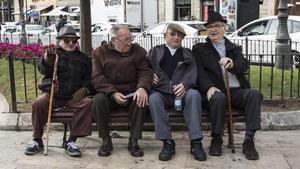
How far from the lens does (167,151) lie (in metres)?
5.41

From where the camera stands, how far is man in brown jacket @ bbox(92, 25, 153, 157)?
5496mm

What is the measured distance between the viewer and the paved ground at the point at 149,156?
5.26 metres

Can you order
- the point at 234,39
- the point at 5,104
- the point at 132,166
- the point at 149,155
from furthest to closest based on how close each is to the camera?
the point at 234,39 → the point at 5,104 → the point at 149,155 → the point at 132,166

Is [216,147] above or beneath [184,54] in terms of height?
beneath

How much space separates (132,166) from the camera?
5.26 meters

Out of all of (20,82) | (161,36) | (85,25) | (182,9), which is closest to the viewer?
(85,25)

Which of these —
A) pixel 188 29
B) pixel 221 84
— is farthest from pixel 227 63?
pixel 188 29

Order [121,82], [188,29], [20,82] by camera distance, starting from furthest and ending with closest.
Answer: [188,29] → [20,82] → [121,82]

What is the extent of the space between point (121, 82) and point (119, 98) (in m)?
→ 0.30

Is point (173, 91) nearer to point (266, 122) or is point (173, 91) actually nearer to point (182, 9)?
point (266, 122)

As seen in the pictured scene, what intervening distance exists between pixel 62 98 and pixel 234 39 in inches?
377

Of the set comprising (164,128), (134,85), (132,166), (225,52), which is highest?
(225,52)

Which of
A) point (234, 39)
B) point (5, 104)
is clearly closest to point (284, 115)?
point (5, 104)

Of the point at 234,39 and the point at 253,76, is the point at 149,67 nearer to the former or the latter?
the point at 253,76
